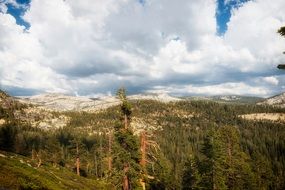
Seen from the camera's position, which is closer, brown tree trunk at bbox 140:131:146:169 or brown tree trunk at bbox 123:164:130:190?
brown tree trunk at bbox 123:164:130:190

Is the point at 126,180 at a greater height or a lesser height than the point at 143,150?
lesser

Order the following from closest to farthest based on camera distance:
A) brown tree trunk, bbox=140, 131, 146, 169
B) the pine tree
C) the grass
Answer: the grass
the pine tree
brown tree trunk, bbox=140, 131, 146, 169

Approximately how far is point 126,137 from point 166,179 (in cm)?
6083

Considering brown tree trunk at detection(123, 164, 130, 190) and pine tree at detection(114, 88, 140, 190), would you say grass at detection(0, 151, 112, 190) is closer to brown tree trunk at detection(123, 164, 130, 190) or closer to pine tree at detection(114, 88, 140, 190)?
brown tree trunk at detection(123, 164, 130, 190)

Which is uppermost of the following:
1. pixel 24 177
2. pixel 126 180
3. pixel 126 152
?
pixel 126 152

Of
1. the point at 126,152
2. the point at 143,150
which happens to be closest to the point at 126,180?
the point at 126,152

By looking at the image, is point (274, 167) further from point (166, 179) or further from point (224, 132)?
point (224, 132)

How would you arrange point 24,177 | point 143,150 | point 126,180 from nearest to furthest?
point 126,180, point 143,150, point 24,177

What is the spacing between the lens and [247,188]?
223 ft

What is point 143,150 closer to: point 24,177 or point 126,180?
point 126,180

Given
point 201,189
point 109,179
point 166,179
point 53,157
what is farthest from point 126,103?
point 53,157

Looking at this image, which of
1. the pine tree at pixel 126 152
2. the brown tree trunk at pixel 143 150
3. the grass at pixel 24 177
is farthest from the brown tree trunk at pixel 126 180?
the grass at pixel 24 177

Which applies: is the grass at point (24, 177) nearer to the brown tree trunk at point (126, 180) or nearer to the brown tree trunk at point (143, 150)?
the brown tree trunk at point (126, 180)

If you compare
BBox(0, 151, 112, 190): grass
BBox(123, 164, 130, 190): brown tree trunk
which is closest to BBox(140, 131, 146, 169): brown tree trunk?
BBox(123, 164, 130, 190): brown tree trunk
